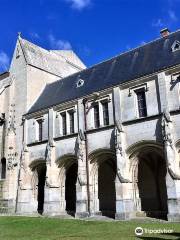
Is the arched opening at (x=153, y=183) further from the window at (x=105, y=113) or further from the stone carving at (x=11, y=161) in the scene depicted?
the stone carving at (x=11, y=161)

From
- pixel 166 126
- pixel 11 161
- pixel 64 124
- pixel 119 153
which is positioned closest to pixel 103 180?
pixel 64 124

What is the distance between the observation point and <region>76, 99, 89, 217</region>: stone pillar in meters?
20.4

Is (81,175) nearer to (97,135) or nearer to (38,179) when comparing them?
(97,135)

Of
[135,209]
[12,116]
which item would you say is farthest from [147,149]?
[12,116]

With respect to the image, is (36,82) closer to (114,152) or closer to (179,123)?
(114,152)

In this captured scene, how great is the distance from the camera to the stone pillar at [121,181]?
18297 millimetres

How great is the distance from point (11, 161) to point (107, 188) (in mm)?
8574

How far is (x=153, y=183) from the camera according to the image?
22531 mm

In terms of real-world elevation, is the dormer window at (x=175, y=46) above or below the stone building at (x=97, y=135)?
above

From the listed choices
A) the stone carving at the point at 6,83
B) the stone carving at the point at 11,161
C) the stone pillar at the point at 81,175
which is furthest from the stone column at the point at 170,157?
the stone carving at the point at 6,83

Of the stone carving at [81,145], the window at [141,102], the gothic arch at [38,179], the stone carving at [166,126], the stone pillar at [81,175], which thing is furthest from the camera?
the gothic arch at [38,179]

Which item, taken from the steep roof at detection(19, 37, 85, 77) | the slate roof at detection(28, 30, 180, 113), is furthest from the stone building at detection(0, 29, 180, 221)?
the steep roof at detection(19, 37, 85, 77)

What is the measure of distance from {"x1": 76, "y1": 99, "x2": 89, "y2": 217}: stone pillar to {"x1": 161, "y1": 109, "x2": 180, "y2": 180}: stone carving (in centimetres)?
641

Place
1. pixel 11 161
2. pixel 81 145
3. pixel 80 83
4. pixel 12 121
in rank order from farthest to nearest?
pixel 12 121 → pixel 11 161 → pixel 80 83 → pixel 81 145
